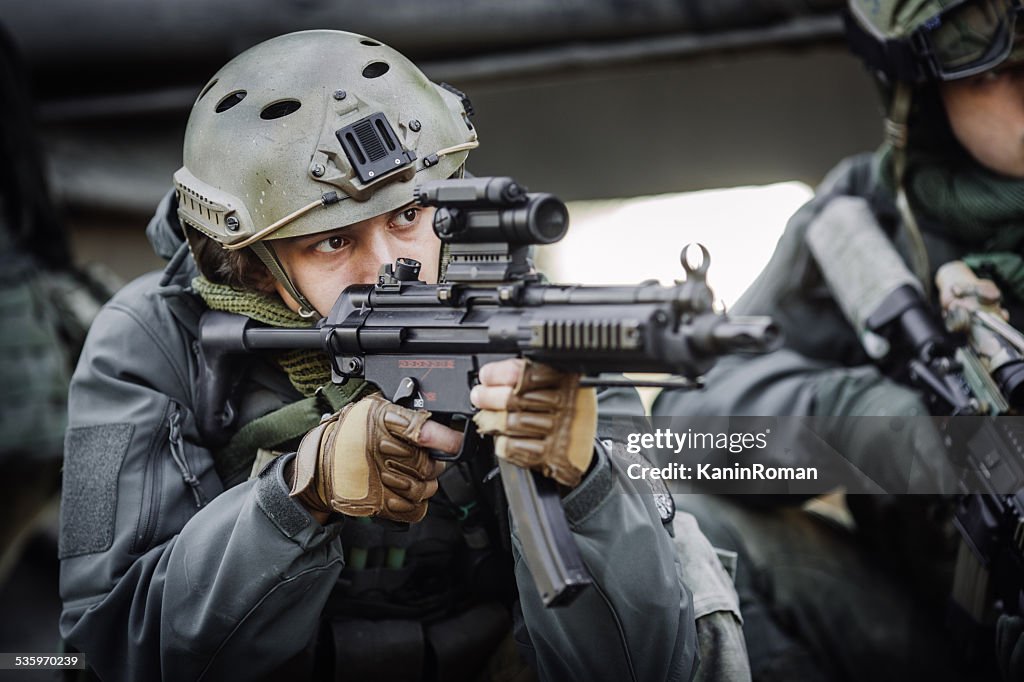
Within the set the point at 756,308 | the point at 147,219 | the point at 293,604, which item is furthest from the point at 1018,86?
the point at 147,219

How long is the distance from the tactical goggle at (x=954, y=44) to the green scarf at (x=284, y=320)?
205cm

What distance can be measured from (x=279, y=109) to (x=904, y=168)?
2163mm

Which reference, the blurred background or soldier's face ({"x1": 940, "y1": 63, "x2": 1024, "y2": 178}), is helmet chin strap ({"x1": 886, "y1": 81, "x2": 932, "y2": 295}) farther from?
the blurred background

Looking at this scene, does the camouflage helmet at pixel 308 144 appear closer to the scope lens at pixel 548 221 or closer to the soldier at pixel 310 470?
the soldier at pixel 310 470

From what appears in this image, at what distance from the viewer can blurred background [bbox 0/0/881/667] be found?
465 cm

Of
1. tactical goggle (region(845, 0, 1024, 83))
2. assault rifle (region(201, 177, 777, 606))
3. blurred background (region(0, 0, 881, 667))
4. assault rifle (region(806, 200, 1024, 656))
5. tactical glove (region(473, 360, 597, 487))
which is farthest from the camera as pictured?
blurred background (region(0, 0, 881, 667))

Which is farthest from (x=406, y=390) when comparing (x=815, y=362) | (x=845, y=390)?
(x=815, y=362)

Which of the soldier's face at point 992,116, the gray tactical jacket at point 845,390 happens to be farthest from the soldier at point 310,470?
the soldier's face at point 992,116

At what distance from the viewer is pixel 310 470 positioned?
2.21m

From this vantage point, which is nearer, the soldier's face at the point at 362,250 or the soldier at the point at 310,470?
the soldier at the point at 310,470

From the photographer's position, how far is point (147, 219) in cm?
555

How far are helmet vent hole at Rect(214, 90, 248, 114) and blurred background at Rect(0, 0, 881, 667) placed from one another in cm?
230

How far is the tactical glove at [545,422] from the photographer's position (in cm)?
199

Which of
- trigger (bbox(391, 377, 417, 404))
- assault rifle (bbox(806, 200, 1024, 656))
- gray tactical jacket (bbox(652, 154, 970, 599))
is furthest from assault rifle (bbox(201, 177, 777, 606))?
gray tactical jacket (bbox(652, 154, 970, 599))
